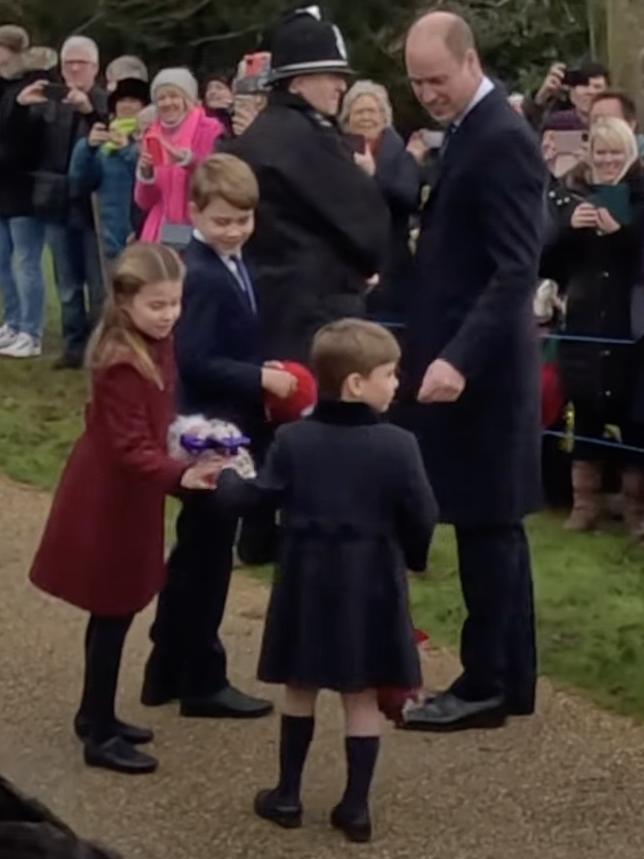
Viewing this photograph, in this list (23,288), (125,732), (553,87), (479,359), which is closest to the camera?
(479,359)

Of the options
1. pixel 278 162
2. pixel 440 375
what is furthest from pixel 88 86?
pixel 440 375

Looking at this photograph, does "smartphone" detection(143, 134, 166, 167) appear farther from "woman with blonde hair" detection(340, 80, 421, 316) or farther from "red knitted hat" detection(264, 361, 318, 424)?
"red knitted hat" detection(264, 361, 318, 424)

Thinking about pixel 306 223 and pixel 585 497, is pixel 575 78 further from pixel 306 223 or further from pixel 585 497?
pixel 306 223

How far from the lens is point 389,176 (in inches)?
359

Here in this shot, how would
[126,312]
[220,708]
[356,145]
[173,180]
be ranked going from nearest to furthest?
1. [126,312]
2. [220,708]
3. [356,145]
4. [173,180]

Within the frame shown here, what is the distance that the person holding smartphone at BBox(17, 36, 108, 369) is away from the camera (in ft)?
41.8

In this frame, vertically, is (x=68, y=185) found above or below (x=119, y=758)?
above

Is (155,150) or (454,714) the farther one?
(155,150)

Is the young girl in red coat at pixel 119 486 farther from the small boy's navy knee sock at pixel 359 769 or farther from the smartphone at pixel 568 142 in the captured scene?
the smartphone at pixel 568 142

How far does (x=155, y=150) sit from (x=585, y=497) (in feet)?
11.4

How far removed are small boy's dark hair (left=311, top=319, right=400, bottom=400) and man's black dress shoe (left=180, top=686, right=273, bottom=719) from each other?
54.8 inches

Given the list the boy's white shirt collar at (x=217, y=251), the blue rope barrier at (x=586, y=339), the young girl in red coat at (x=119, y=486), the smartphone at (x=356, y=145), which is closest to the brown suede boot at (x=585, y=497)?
the blue rope barrier at (x=586, y=339)

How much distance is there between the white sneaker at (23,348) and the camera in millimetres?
13352

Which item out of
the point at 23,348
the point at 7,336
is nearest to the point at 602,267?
the point at 23,348
